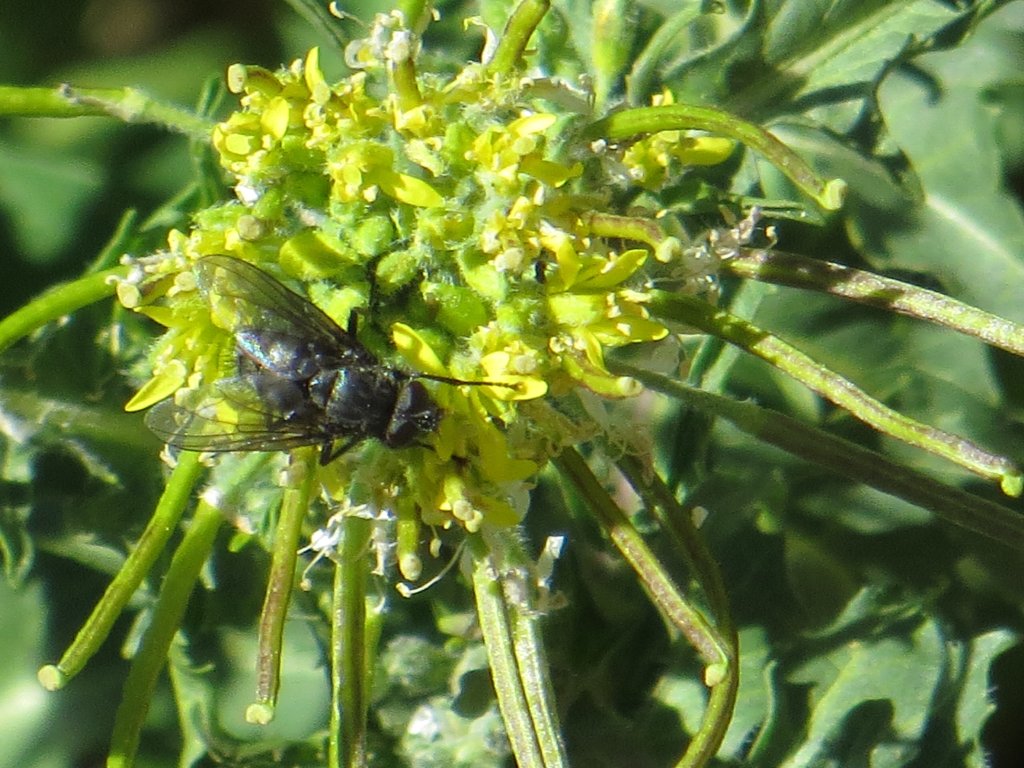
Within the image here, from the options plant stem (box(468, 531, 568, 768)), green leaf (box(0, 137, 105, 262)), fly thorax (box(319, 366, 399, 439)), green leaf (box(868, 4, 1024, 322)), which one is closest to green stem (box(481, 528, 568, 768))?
plant stem (box(468, 531, 568, 768))

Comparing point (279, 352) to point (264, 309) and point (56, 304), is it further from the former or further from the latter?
point (56, 304)

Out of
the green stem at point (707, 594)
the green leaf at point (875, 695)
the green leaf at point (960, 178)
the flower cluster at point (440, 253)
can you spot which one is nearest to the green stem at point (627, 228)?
the flower cluster at point (440, 253)

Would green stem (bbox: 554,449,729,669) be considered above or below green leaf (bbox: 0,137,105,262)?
below

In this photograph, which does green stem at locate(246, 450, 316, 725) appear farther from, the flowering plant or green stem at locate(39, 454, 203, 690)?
green stem at locate(39, 454, 203, 690)

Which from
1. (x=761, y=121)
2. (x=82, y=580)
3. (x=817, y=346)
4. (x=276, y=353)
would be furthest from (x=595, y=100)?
(x=82, y=580)

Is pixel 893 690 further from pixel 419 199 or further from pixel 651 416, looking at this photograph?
pixel 419 199

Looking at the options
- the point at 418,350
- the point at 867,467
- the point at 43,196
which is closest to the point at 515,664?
the point at 418,350

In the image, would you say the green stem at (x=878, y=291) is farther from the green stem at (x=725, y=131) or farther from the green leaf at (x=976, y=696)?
the green leaf at (x=976, y=696)
